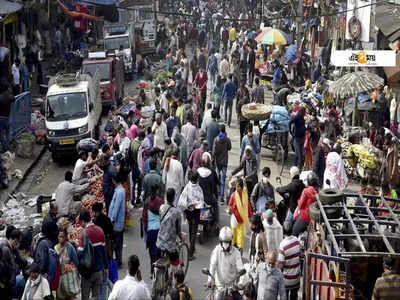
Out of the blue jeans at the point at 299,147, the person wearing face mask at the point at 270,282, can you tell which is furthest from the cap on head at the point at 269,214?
the blue jeans at the point at 299,147

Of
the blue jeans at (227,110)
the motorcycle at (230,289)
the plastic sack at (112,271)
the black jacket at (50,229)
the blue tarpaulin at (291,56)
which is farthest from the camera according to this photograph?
the blue tarpaulin at (291,56)

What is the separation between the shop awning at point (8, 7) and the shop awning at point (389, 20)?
11386 mm

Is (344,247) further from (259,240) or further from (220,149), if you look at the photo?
(220,149)

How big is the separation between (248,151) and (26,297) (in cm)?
610

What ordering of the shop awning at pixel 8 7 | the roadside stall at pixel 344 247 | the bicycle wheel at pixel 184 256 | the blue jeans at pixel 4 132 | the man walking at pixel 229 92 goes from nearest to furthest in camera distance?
the roadside stall at pixel 344 247
the bicycle wheel at pixel 184 256
the blue jeans at pixel 4 132
the man walking at pixel 229 92
the shop awning at pixel 8 7

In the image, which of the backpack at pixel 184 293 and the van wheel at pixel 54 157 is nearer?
the backpack at pixel 184 293

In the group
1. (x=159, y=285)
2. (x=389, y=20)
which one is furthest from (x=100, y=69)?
(x=159, y=285)

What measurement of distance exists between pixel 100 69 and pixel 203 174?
1297cm

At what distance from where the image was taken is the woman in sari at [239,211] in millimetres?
12688

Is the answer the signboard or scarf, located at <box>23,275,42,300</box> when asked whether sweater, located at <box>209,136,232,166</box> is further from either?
scarf, located at <box>23,275,42,300</box>

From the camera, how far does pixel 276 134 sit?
752 inches

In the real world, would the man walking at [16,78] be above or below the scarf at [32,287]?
above

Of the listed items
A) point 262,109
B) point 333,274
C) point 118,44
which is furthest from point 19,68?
point 333,274

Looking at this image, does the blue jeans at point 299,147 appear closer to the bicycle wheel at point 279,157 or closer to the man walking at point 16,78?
the bicycle wheel at point 279,157
